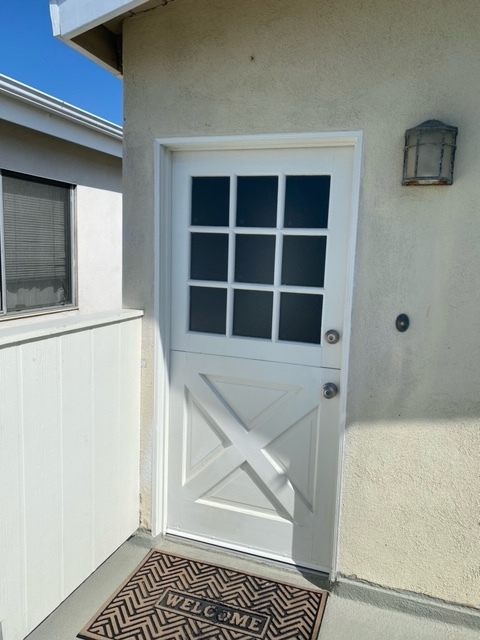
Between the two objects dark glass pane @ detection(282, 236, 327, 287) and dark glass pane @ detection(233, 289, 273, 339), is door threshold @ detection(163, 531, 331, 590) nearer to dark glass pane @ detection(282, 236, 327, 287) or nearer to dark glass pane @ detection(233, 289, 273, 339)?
dark glass pane @ detection(233, 289, 273, 339)

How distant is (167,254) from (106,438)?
107 centimetres

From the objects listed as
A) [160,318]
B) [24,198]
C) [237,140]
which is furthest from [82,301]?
[237,140]

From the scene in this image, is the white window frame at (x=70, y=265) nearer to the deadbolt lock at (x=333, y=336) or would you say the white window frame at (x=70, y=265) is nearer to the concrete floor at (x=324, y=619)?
the concrete floor at (x=324, y=619)

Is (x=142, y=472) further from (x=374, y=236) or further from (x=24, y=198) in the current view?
(x=24, y=198)

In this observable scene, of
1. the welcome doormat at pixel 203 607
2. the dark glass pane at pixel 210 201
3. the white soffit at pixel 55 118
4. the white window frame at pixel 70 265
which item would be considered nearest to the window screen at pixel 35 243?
the white window frame at pixel 70 265

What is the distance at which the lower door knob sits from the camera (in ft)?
7.73

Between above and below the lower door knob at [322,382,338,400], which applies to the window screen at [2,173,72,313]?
above

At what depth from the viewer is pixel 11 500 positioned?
1.82m

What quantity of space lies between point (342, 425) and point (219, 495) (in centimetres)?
93

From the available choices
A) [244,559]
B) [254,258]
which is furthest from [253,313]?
[244,559]

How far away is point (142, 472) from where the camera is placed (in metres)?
2.73

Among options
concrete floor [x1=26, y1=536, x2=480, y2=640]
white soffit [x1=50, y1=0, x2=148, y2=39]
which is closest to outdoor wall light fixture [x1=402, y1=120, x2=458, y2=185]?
white soffit [x1=50, y1=0, x2=148, y2=39]

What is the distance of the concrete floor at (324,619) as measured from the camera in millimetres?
2113

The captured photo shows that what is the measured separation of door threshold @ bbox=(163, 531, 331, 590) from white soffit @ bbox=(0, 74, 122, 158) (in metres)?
4.14
